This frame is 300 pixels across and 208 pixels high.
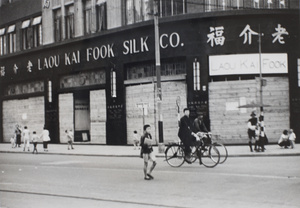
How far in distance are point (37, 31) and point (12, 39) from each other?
410 cm

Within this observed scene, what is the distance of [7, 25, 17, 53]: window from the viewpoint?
43.1 metres

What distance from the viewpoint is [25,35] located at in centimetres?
4197

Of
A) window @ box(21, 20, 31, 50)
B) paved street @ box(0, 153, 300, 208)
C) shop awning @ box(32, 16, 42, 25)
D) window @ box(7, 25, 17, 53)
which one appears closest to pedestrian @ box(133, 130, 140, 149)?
paved street @ box(0, 153, 300, 208)

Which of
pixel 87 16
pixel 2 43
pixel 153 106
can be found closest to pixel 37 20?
pixel 2 43

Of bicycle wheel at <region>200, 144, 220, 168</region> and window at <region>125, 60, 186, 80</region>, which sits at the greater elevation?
window at <region>125, 60, 186, 80</region>

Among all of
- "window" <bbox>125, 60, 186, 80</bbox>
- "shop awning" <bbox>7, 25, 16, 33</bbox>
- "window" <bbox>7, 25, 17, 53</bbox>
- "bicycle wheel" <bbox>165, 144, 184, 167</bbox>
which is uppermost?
"shop awning" <bbox>7, 25, 16, 33</bbox>

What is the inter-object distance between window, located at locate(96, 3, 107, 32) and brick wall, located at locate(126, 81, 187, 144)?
523 centimetres

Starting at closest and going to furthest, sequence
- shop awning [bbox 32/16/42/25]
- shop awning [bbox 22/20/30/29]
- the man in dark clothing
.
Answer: the man in dark clothing
shop awning [bbox 32/16/42/25]
shop awning [bbox 22/20/30/29]

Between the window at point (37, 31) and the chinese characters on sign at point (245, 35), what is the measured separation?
1759 cm

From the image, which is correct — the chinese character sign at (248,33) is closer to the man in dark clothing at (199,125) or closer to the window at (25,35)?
the man in dark clothing at (199,125)

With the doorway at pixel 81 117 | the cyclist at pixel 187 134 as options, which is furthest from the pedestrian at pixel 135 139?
the cyclist at pixel 187 134

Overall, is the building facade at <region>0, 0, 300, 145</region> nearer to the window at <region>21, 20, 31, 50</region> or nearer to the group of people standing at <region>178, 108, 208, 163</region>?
the window at <region>21, 20, 31, 50</region>

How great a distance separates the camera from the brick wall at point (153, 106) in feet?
96.0

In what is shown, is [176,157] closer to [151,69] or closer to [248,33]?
[248,33]
